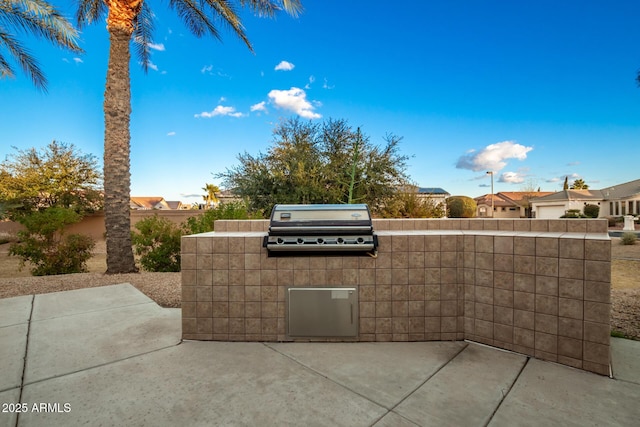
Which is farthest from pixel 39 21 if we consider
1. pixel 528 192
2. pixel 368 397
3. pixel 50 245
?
pixel 528 192

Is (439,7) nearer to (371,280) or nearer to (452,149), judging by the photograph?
(452,149)

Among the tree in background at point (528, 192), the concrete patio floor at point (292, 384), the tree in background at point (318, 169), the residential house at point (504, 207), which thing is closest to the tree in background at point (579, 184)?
the residential house at point (504, 207)

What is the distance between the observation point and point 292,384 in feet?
7.13

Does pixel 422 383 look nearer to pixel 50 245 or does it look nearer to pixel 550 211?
pixel 50 245

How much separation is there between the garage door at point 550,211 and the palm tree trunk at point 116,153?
37.6 metres

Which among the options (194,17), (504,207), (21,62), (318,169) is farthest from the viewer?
(504,207)

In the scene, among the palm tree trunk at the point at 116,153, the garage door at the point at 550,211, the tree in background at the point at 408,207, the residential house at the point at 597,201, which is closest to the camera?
the palm tree trunk at the point at 116,153

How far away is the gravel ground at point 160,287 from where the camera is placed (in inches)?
155

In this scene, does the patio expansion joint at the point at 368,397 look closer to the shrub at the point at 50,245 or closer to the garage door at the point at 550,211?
the shrub at the point at 50,245

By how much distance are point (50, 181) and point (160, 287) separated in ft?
63.5

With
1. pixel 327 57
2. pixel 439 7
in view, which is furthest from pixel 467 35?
pixel 327 57

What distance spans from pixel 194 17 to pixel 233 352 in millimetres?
9030

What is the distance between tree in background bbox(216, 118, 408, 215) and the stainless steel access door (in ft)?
30.3

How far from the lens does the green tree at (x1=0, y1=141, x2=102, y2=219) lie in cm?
1741
